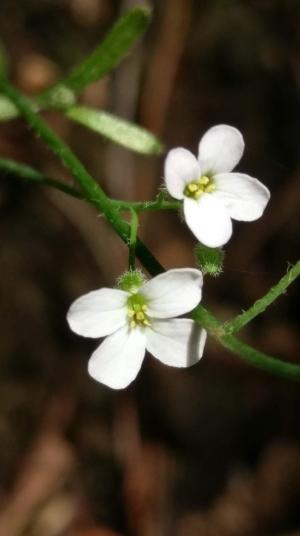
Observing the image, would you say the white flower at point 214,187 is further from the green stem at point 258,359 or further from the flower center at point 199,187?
the green stem at point 258,359

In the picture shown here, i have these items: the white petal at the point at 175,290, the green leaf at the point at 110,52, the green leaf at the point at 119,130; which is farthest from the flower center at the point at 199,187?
the green leaf at the point at 110,52

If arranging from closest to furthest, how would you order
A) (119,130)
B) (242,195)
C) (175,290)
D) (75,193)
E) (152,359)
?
1. (175,290)
2. (242,195)
3. (75,193)
4. (119,130)
5. (152,359)

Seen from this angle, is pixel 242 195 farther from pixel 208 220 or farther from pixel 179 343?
pixel 179 343

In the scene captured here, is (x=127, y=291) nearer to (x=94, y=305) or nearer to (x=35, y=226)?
(x=94, y=305)

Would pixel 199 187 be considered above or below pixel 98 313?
above

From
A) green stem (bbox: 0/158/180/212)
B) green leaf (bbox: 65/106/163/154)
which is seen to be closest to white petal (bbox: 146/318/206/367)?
green stem (bbox: 0/158/180/212)

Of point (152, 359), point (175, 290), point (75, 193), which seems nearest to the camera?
point (175, 290)

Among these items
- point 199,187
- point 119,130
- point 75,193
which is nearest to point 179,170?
Result: point 199,187
